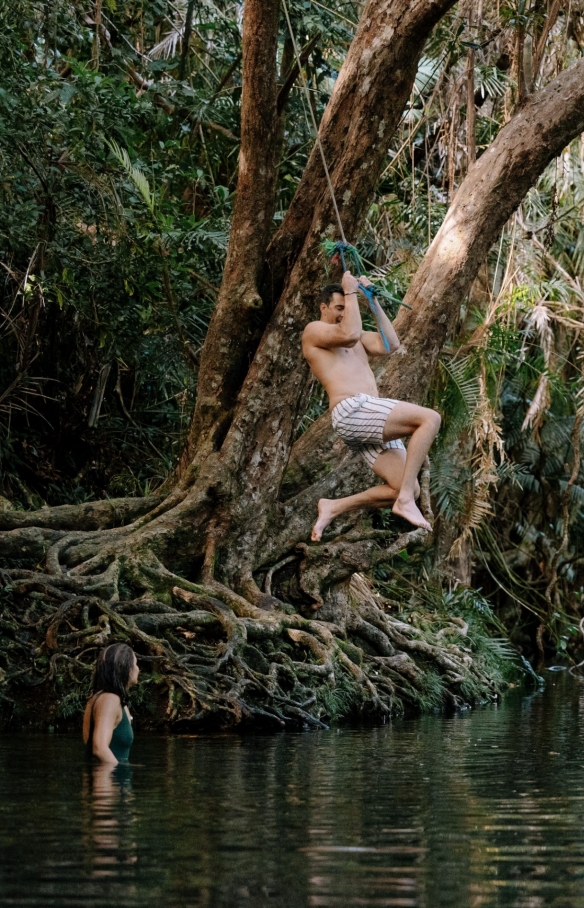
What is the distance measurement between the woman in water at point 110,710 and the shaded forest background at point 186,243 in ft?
6.32

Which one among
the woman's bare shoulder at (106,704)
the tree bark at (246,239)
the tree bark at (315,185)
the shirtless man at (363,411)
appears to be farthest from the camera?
the tree bark at (246,239)

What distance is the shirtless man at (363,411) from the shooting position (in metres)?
8.13

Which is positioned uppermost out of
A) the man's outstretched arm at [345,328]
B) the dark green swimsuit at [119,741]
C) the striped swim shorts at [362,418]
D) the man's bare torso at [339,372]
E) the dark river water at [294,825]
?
the man's outstretched arm at [345,328]

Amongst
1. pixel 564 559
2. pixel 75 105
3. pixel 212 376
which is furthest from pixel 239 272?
pixel 564 559

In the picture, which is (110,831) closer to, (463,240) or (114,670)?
(114,670)

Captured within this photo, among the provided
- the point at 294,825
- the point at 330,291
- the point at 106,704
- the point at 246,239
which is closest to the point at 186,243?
the point at 246,239

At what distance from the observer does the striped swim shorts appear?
26.9 feet

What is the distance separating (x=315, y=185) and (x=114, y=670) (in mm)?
4623

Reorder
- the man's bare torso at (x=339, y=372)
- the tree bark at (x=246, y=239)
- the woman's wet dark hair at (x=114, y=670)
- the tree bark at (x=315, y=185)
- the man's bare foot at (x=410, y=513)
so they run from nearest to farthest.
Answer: the woman's wet dark hair at (x=114, y=670) < the man's bare foot at (x=410, y=513) < the man's bare torso at (x=339, y=372) < the tree bark at (x=315, y=185) < the tree bark at (x=246, y=239)

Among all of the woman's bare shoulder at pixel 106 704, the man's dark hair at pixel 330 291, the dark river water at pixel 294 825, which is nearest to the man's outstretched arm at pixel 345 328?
the man's dark hair at pixel 330 291

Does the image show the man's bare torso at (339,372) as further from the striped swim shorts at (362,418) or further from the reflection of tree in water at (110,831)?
the reflection of tree in water at (110,831)

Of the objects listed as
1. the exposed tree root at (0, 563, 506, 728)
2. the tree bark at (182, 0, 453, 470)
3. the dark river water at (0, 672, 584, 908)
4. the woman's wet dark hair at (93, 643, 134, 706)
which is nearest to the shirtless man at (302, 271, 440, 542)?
the exposed tree root at (0, 563, 506, 728)

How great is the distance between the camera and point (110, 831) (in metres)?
4.56

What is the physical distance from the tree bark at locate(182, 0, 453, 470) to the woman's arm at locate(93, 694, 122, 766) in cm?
363
